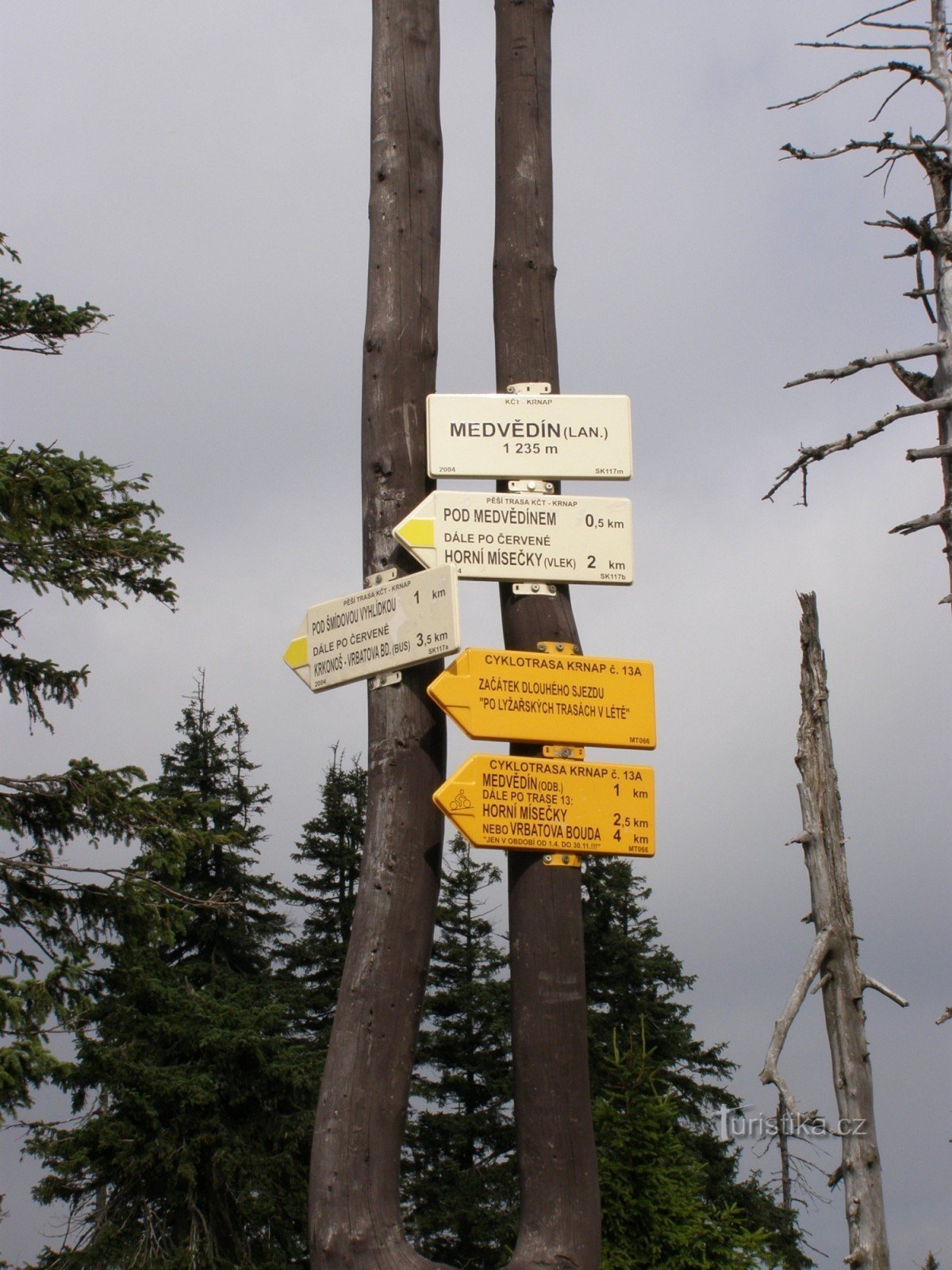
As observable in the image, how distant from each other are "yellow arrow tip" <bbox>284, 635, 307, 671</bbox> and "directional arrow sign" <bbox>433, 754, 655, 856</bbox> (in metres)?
1.05

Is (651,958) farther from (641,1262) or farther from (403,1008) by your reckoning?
(403,1008)

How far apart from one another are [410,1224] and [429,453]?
2100 cm

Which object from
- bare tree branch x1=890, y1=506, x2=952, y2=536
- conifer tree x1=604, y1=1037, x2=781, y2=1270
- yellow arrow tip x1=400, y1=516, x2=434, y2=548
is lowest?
conifer tree x1=604, y1=1037, x2=781, y2=1270

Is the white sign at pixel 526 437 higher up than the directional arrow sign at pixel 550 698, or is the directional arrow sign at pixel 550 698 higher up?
the white sign at pixel 526 437

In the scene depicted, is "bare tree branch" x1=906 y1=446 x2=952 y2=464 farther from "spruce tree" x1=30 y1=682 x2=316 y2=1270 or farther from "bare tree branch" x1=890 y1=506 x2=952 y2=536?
"spruce tree" x1=30 y1=682 x2=316 y2=1270

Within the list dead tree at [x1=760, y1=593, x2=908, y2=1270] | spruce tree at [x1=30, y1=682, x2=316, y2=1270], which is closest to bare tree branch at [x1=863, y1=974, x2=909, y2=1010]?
dead tree at [x1=760, y1=593, x2=908, y2=1270]

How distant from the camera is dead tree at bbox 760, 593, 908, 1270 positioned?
380 inches

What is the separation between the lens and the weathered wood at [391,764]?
4.77 metres

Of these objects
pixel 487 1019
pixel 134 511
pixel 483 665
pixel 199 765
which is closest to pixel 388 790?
pixel 483 665

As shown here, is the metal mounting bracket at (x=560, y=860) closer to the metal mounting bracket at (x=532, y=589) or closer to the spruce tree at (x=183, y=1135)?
the metal mounting bracket at (x=532, y=589)

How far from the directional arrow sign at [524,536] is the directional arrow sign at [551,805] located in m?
0.75

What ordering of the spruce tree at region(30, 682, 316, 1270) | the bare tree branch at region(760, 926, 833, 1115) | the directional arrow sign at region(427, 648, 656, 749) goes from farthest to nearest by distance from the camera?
the spruce tree at region(30, 682, 316, 1270) < the bare tree branch at region(760, 926, 833, 1115) < the directional arrow sign at region(427, 648, 656, 749)

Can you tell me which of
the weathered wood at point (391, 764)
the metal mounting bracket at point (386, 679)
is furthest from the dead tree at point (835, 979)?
the metal mounting bracket at point (386, 679)

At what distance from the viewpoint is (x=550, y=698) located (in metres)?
5.16
